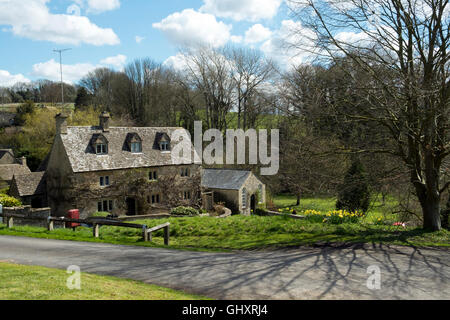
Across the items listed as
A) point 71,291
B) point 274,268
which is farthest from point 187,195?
point 71,291

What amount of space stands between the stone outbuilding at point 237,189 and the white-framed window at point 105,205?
31.9ft

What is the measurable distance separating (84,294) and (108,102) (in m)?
67.4

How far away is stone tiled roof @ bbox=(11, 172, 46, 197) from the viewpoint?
105 feet

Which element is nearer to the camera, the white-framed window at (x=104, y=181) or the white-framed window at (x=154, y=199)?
the white-framed window at (x=104, y=181)

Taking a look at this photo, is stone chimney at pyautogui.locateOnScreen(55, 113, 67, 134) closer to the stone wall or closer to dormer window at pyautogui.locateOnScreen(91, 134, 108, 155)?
dormer window at pyautogui.locateOnScreen(91, 134, 108, 155)

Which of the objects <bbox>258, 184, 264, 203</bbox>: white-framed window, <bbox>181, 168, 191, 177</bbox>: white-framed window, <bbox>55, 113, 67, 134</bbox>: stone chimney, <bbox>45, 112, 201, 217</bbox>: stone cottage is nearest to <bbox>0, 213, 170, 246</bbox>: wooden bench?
<bbox>45, 112, 201, 217</bbox>: stone cottage

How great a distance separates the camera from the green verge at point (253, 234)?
1334 centimetres

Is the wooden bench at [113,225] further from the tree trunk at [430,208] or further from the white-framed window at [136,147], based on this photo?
the white-framed window at [136,147]

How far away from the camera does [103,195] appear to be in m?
32.0

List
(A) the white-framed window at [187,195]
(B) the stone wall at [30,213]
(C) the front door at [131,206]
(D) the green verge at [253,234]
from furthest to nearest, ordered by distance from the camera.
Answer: (A) the white-framed window at [187,195]
(C) the front door at [131,206]
(B) the stone wall at [30,213]
(D) the green verge at [253,234]

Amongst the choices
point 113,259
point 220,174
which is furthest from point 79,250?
point 220,174

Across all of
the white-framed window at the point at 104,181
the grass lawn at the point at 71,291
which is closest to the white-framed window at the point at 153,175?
the white-framed window at the point at 104,181

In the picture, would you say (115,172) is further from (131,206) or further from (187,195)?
(187,195)

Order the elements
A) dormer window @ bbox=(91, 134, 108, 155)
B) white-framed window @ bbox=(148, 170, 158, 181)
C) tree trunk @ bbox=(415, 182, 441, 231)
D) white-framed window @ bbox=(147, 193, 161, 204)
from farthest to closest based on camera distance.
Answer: white-framed window @ bbox=(148, 170, 158, 181) → white-framed window @ bbox=(147, 193, 161, 204) → dormer window @ bbox=(91, 134, 108, 155) → tree trunk @ bbox=(415, 182, 441, 231)
